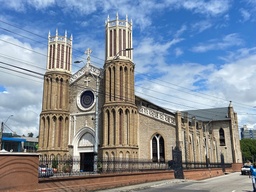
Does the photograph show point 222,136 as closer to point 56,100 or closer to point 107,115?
point 107,115

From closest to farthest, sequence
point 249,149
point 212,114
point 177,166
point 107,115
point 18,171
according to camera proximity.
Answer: point 18,171
point 177,166
point 107,115
point 212,114
point 249,149

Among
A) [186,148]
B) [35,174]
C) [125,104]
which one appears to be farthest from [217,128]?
[35,174]

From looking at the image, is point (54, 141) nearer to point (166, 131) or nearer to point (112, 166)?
point (166, 131)

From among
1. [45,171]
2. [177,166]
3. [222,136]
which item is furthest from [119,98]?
[222,136]

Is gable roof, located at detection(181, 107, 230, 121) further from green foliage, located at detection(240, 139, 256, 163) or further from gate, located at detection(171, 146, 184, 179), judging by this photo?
green foliage, located at detection(240, 139, 256, 163)

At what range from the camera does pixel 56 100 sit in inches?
1430

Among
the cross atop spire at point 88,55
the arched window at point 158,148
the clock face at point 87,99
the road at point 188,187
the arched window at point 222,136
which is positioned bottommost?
the road at point 188,187

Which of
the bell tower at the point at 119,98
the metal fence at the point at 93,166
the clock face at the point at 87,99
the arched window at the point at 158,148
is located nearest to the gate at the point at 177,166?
the metal fence at the point at 93,166

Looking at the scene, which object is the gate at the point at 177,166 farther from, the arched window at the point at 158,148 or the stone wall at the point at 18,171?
the stone wall at the point at 18,171

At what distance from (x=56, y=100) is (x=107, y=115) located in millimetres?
7804

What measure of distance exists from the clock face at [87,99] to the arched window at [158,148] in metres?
9.03

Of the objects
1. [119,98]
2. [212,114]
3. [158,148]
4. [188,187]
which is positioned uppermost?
[212,114]

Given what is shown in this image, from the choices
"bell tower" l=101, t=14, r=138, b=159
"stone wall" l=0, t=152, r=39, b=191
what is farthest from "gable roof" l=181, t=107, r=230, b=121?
"stone wall" l=0, t=152, r=39, b=191

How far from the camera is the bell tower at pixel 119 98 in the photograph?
31391 millimetres
